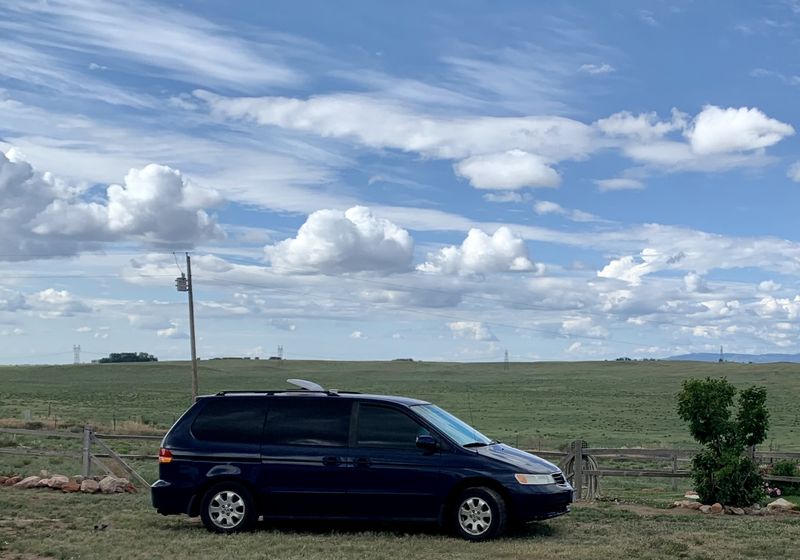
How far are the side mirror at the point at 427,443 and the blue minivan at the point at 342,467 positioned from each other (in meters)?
0.01

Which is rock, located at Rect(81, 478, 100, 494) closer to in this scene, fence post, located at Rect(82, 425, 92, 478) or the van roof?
fence post, located at Rect(82, 425, 92, 478)

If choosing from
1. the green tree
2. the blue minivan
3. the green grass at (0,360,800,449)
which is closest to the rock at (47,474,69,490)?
the blue minivan

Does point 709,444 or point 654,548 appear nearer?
point 654,548

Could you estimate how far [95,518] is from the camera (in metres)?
13.1

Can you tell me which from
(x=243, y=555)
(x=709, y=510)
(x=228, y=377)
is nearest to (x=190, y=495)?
(x=243, y=555)

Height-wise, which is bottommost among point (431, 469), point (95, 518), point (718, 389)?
point (95, 518)

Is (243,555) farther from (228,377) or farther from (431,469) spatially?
(228,377)

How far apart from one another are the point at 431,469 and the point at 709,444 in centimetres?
626

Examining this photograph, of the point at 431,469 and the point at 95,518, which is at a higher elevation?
the point at 431,469

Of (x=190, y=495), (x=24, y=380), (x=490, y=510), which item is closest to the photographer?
(x=490, y=510)

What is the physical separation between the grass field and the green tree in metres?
0.95

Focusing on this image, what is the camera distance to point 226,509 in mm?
11984

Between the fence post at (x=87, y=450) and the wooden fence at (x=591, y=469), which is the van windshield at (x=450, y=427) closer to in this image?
the wooden fence at (x=591, y=469)

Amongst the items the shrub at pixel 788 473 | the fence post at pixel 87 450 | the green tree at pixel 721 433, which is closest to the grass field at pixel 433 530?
the green tree at pixel 721 433
